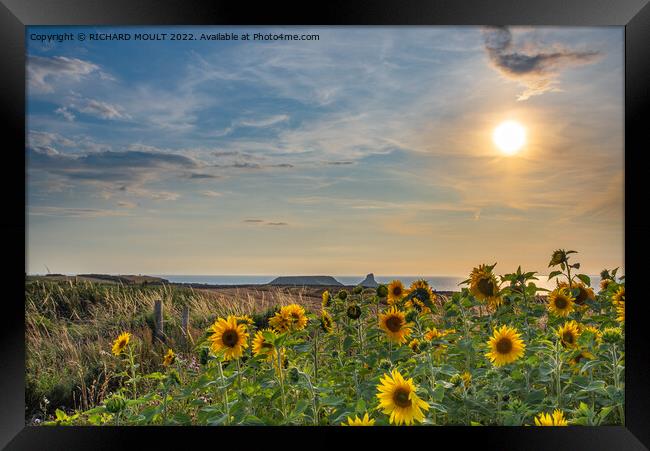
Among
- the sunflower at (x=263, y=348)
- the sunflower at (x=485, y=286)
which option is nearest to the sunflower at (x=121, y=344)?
the sunflower at (x=263, y=348)

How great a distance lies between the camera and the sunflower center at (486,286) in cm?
230

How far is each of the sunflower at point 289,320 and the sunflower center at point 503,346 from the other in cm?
78

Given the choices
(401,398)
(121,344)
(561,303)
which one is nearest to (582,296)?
(561,303)

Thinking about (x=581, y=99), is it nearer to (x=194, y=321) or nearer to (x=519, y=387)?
(x=519, y=387)

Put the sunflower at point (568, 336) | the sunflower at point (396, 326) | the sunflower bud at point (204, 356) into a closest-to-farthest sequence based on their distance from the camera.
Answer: the sunflower bud at point (204, 356) < the sunflower at point (568, 336) < the sunflower at point (396, 326)

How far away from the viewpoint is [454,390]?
2.13m

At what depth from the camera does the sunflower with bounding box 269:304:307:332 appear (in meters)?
2.22

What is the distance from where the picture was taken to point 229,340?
2.06 metres

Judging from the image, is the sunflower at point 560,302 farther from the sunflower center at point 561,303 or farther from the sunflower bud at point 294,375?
the sunflower bud at point 294,375

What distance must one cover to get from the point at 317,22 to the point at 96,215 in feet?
5.64

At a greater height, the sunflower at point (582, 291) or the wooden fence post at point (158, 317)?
the sunflower at point (582, 291)

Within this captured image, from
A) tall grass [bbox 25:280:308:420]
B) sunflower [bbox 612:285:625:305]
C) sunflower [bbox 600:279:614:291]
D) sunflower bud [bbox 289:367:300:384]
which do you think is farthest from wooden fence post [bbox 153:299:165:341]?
sunflower [bbox 612:285:625:305]

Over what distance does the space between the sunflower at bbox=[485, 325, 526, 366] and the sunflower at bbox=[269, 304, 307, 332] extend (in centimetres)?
75

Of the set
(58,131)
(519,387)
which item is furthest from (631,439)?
(58,131)
